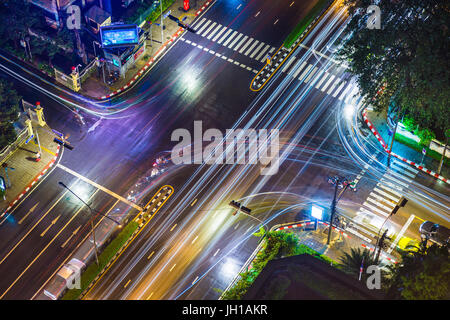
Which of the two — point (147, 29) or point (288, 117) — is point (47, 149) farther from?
point (288, 117)

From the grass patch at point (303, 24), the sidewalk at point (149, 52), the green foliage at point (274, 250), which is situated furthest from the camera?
the grass patch at point (303, 24)

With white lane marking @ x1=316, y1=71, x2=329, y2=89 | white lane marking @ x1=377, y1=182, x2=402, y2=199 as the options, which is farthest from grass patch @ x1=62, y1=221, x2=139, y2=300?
white lane marking @ x1=316, y1=71, x2=329, y2=89

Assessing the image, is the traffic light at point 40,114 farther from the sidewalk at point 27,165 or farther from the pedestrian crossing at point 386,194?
the pedestrian crossing at point 386,194

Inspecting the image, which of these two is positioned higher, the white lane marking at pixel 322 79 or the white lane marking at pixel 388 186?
the white lane marking at pixel 322 79

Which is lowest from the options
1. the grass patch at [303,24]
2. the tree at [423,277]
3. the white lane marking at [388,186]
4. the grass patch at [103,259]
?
the grass patch at [103,259]

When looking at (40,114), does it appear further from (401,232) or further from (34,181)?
(401,232)

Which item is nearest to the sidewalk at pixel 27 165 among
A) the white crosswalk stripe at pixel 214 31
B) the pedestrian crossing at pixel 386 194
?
the white crosswalk stripe at pixel 214 31
